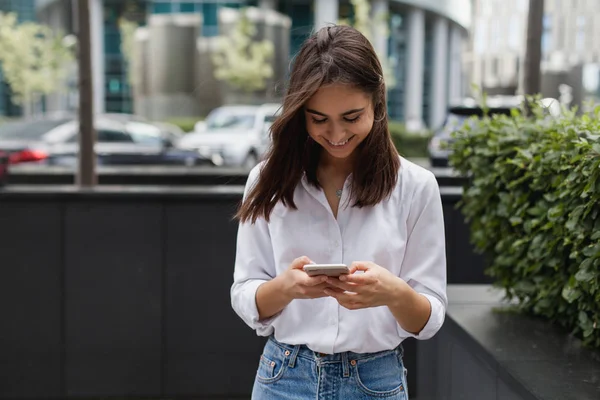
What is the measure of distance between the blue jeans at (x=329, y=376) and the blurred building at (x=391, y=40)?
76.7ft

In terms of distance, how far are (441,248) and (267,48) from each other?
28.1 meters

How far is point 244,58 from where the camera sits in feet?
95.6

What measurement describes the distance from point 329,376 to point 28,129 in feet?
45.6

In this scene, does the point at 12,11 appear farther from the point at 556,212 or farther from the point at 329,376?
the point at 329,376

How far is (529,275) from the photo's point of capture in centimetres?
399

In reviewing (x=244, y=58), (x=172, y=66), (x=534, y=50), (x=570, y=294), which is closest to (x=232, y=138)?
(x=172, y=66)

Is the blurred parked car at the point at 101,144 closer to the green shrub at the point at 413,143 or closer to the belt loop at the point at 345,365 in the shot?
the green shrub at the point at 413,143

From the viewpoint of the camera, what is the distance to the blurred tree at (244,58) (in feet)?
94.9

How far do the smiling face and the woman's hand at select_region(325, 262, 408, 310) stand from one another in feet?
1.12

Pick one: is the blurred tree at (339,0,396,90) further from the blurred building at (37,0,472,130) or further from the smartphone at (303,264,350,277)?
the smartphone at (303,264,350,277)

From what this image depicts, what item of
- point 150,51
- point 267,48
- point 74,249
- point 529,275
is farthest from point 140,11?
point 529,275

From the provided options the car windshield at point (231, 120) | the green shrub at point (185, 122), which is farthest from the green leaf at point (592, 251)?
the green shrub at point (185, 122)

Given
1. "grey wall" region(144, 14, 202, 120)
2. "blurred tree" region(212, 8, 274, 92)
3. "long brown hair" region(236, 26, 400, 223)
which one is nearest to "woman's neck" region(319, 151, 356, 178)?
"long brown hair" region(236, 26, 400, 223)

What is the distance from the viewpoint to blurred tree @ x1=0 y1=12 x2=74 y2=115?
19.1 metres
